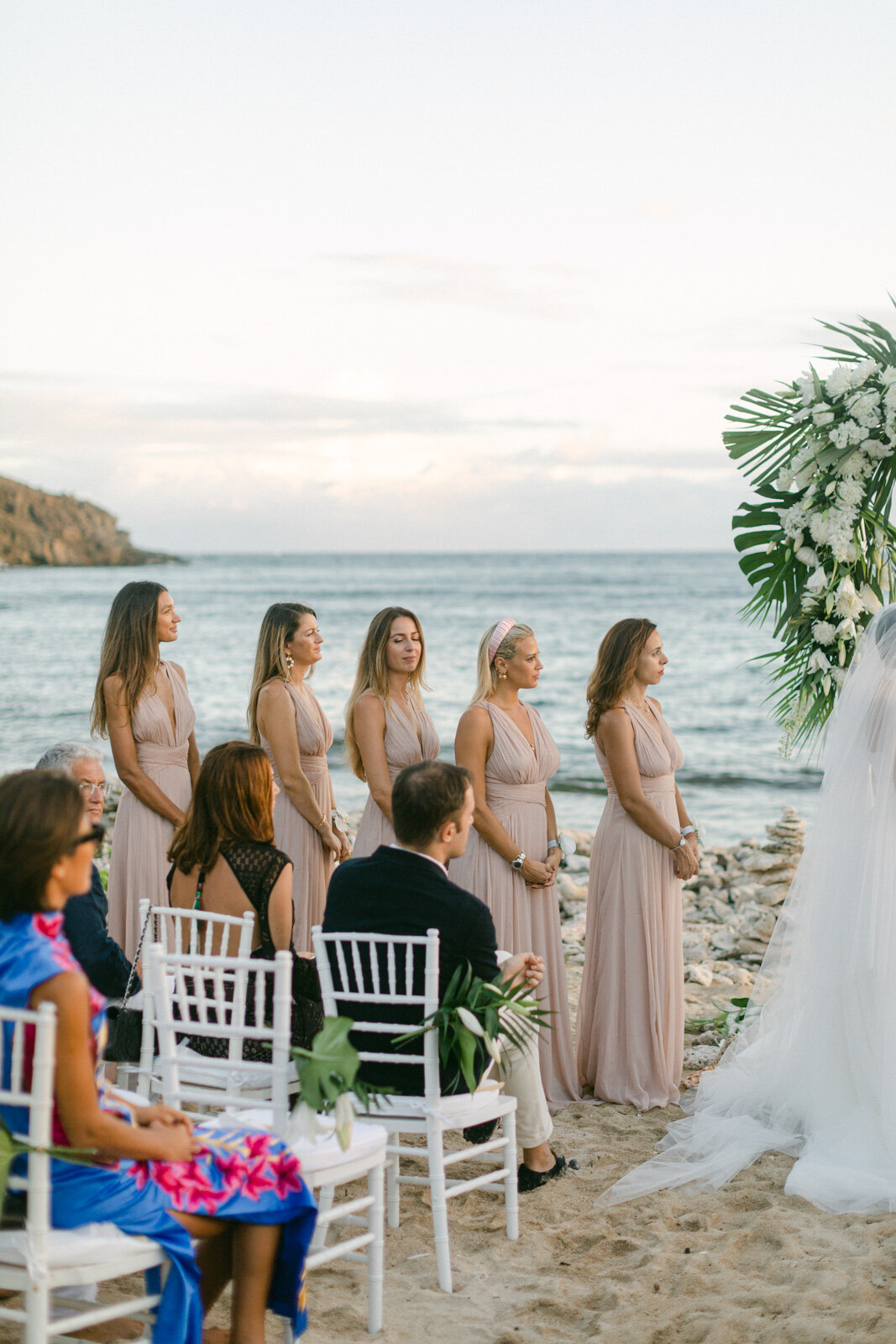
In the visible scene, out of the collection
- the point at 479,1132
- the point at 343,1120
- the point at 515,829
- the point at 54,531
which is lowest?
the point at 479,1132

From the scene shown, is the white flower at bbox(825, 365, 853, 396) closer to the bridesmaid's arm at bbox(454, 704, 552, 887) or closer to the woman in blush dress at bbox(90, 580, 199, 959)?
the bridesmaid's arm at bbox(454, 704, 552, 887)

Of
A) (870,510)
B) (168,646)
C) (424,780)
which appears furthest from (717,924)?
(168,646)

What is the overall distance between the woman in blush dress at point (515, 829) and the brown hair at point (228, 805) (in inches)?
59.0

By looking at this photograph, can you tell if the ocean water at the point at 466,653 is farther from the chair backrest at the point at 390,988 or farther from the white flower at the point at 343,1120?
the white flower at the point at 343,1120

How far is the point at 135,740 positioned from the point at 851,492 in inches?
134

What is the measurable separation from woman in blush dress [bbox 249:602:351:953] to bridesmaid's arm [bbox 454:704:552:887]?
690 mm

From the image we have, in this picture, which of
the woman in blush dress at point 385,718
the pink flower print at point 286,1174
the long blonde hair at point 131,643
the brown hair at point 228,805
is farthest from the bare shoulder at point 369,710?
the pink flower print at point 286,1174

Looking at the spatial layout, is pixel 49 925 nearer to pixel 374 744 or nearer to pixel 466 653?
pixel 374 744

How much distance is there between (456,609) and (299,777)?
41649mm

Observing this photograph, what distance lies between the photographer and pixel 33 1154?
2.48m

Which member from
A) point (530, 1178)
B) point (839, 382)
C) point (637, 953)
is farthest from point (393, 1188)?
point (839, 382)

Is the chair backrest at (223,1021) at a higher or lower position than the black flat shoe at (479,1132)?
higher

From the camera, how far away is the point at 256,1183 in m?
2.88

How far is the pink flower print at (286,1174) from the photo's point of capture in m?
2.90
